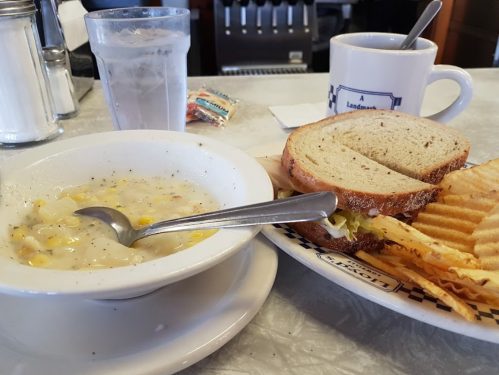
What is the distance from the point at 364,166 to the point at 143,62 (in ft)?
2.31

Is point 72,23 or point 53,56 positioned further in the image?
point 72,23

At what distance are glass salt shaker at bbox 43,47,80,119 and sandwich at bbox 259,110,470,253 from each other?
0.93m

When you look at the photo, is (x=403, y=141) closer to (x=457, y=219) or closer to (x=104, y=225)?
(x=457, y=219)

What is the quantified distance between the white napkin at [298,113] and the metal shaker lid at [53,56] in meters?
0.79

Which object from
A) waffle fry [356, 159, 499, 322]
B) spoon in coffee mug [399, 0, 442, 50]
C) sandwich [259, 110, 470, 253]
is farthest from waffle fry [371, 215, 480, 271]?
spoon in coffee mug [399, 0, 442, 50]

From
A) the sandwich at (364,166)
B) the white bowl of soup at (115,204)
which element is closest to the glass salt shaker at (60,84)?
the white bowl of soup at (115,204)

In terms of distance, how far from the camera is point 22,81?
1269 millimetres

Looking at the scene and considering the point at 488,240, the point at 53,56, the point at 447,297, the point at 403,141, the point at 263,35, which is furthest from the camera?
the point at 263,35

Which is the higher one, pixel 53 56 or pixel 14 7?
pixel 14 7

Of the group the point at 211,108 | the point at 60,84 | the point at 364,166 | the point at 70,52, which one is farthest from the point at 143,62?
the point at 364,166

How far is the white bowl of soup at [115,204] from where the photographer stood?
52cm

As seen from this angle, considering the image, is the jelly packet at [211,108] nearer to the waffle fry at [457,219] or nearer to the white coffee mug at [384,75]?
the white coffee mug at [384,75]

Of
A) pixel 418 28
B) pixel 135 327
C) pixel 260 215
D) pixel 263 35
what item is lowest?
pixel 263 35

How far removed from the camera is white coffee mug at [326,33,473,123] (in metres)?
1.14
